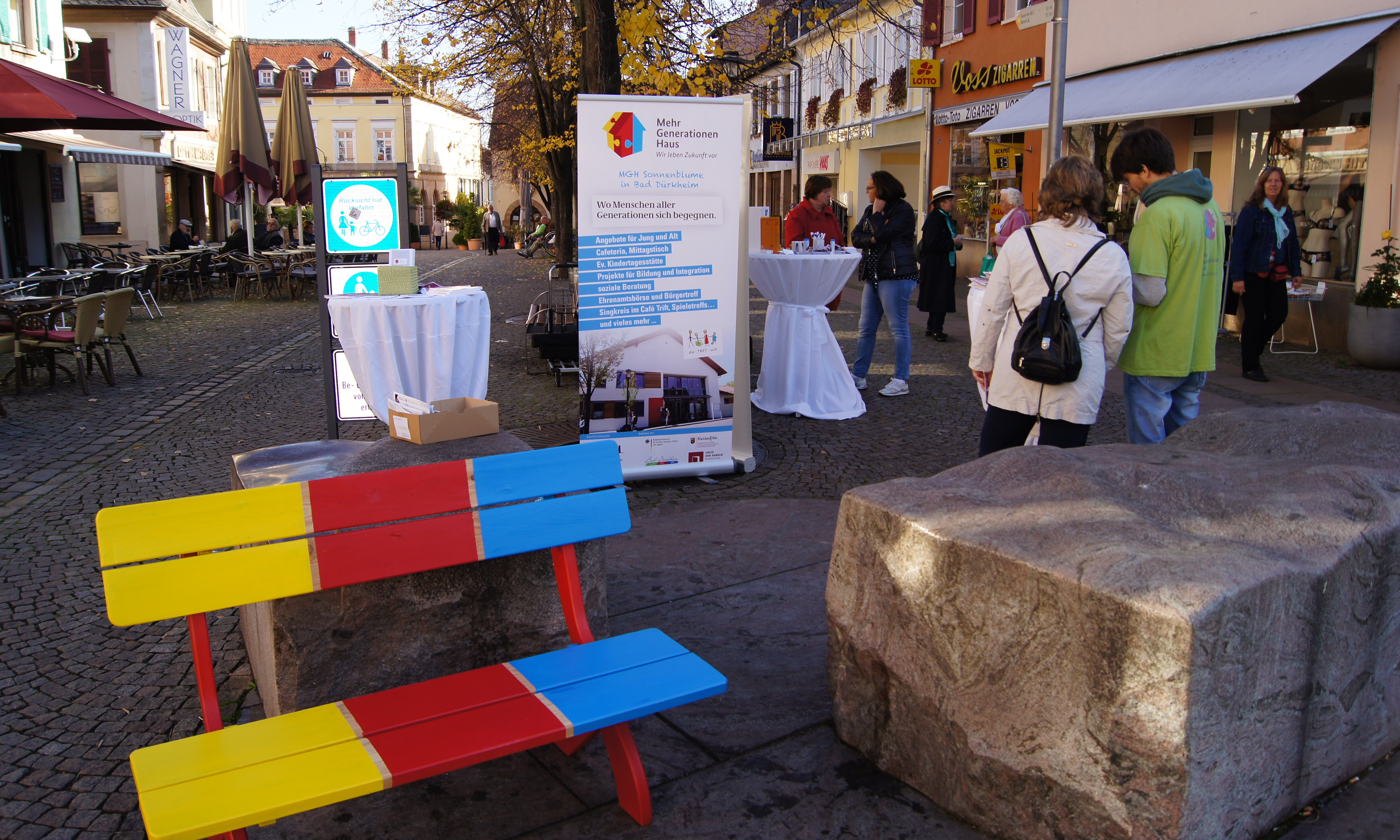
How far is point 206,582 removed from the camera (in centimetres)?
250

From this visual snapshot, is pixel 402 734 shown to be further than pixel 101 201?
No

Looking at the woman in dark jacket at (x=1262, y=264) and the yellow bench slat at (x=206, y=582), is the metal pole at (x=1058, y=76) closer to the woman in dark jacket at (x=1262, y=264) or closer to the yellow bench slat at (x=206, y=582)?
the woman in dark jacket at (x=1262, y=264)

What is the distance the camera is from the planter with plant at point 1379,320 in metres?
10.1

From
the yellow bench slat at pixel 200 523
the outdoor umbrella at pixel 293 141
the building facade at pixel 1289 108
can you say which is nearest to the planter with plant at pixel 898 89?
the building facade at pixel 1289 108

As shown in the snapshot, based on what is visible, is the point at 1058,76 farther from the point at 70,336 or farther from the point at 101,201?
the point at 101,201

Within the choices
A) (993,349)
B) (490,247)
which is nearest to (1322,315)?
(993,349)

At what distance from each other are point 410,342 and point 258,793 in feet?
13.5

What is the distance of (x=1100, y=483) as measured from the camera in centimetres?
304

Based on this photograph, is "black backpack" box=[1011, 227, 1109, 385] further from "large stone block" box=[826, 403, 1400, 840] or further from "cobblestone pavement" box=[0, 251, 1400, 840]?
"cobblestone pavement" box=[0, 251, 1400, 840]

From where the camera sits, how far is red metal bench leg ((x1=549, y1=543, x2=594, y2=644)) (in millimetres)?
3016

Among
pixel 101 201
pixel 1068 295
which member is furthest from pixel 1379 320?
pixel 101 201

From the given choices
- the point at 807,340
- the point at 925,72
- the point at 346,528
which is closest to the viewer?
the point at 346,528

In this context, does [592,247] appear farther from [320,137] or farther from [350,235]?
[320,137]

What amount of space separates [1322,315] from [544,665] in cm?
1185
